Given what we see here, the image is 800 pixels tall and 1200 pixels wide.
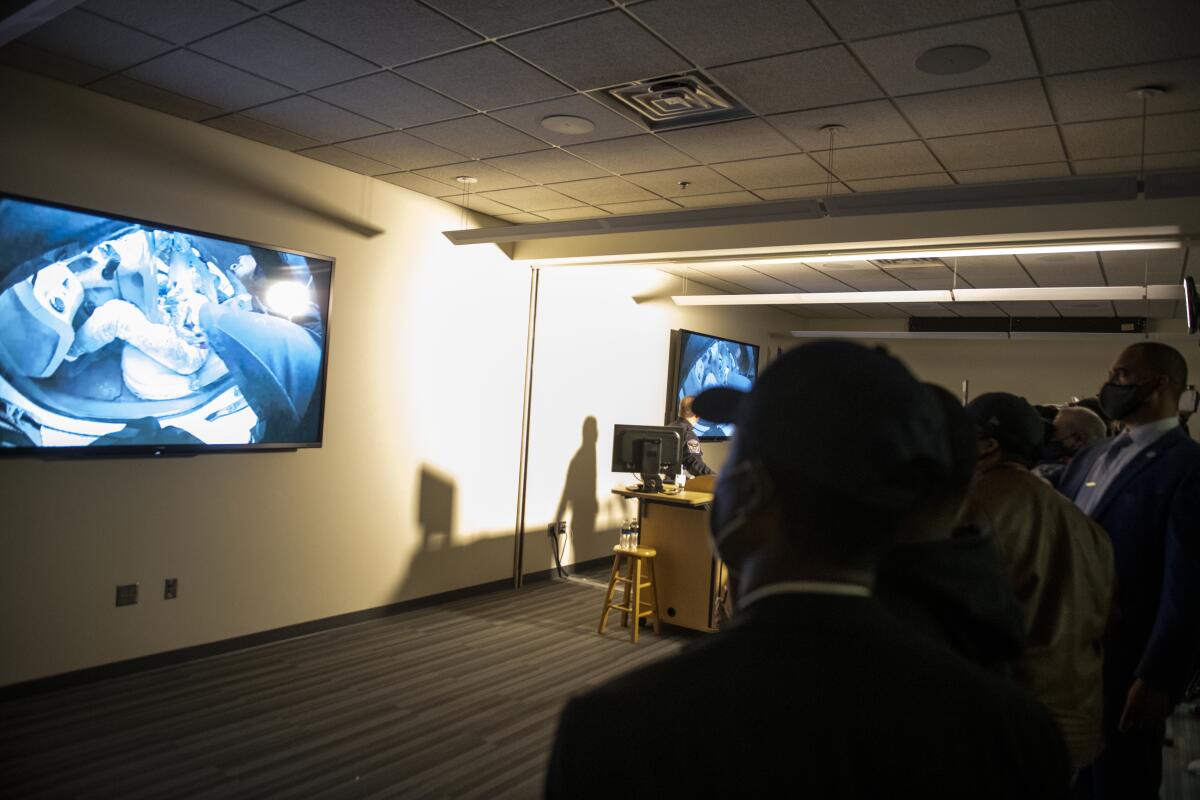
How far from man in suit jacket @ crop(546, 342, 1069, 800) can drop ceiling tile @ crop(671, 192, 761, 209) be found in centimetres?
479

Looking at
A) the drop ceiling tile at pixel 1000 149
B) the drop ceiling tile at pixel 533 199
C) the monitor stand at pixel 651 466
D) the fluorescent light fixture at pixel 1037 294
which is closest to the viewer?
the drop ceiling tile at pixel 1000 149

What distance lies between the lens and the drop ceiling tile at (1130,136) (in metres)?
3.66

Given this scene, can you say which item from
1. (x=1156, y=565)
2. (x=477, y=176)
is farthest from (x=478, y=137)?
(x=1156, y=565)

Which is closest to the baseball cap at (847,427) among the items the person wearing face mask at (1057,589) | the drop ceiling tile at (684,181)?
the person wearing face mask at (1057,589)

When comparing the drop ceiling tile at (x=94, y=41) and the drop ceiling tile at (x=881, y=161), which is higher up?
the drop ceiling tile at (x=881, y=161)

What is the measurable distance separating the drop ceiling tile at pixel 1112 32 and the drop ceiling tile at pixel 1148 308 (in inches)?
266

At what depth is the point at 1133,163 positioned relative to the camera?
428 centimetres

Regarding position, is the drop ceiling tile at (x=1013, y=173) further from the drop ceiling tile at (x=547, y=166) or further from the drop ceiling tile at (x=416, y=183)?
the drop ceiling tile at (x=416, y=183)

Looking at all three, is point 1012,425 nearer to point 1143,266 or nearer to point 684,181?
point 684,181

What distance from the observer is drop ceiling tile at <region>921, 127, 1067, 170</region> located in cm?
396

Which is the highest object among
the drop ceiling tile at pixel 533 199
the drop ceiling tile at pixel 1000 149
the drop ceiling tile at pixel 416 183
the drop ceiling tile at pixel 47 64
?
the drop ceiling tile at pixel 1000 149

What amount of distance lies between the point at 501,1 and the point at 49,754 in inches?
139

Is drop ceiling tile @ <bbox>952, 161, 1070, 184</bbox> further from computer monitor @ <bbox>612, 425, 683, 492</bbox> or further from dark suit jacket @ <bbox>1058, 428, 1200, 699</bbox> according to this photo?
computer monitor @ <bbox>612, 425, 683, 492</bbox>

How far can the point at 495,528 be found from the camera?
6.53 m
